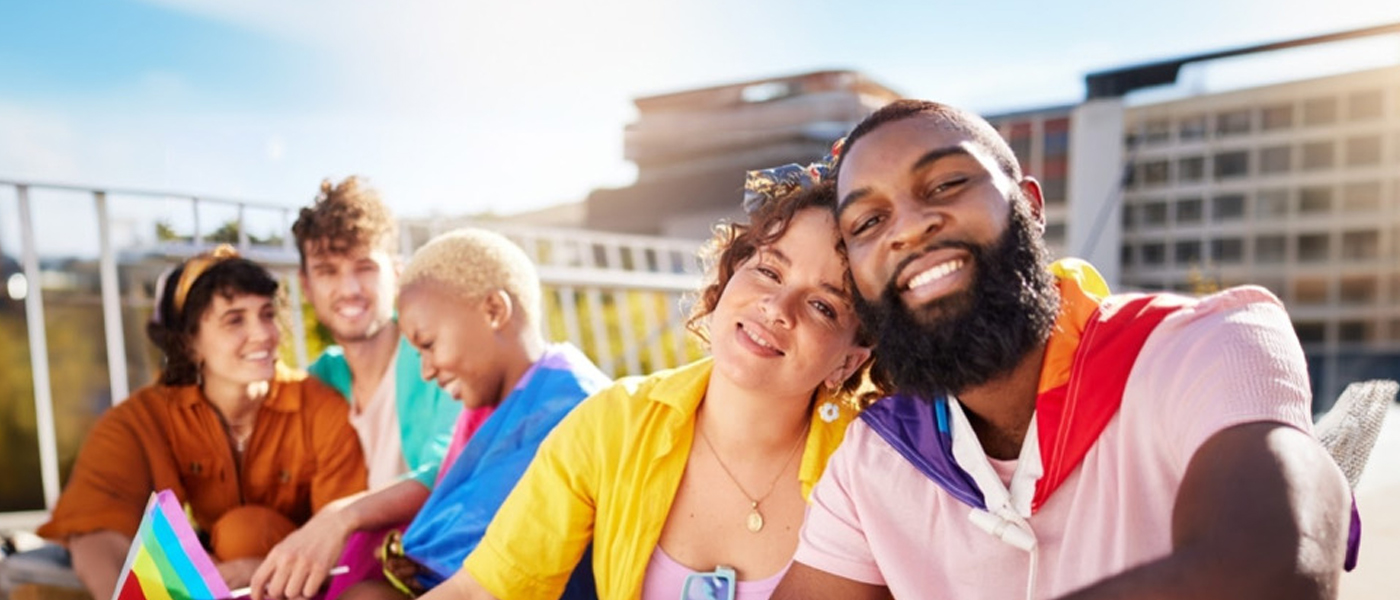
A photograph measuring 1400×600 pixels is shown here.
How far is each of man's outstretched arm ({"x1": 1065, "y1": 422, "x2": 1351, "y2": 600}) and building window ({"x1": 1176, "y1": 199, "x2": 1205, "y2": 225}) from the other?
53.9 meters

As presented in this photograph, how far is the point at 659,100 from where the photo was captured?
155ft

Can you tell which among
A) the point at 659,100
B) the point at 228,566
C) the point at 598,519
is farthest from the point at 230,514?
the point at 659,100

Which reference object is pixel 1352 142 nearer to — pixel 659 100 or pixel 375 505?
pixel 659 100

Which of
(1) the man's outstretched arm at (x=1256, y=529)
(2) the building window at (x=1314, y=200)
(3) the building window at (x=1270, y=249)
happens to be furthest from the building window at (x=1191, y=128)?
(1) the man's outstretched arm at (x=1256, y=529)

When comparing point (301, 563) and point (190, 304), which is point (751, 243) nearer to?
point (301, 563)

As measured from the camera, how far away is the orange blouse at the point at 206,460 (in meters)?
2.47

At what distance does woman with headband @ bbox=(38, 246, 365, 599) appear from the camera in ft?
8.04

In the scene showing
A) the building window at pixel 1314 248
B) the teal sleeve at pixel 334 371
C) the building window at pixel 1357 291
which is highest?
the teal sleeve at pixel 334 371

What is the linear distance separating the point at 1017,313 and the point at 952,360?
12 centimetres

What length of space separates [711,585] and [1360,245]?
56416mm

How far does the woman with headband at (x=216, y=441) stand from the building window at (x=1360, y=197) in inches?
2218

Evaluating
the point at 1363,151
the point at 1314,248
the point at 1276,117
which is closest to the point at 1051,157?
the point at 1276,117

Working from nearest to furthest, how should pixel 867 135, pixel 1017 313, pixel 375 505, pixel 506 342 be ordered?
1. pixel 1017 313
2. pixel 867 135
3. pixel 375 505
4. pixel 506 342

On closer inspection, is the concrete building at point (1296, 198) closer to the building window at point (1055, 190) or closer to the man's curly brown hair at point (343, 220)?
the building window at point (1055, 190)
